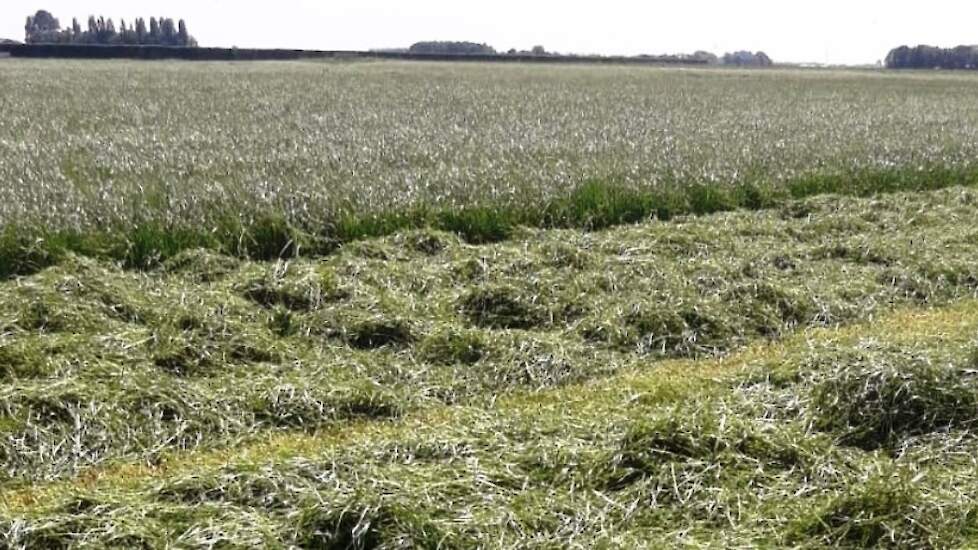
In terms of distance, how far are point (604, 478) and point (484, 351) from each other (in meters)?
2.42

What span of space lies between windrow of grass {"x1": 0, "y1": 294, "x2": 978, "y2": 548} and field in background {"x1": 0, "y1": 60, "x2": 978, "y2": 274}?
4.39m

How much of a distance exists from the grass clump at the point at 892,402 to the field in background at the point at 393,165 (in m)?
5.37

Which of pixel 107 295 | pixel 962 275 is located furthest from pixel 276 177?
pixel 962 275

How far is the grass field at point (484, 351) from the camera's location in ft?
14.1

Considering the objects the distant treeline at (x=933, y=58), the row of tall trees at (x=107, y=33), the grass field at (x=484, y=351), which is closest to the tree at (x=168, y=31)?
the row of tall trees at (x=107, y=33)

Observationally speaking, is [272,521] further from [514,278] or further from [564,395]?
[514,278]

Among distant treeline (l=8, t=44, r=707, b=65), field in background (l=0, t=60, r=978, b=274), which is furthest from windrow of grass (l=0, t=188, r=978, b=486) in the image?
distant treeline (l=8, t=44, r=707, b=65)

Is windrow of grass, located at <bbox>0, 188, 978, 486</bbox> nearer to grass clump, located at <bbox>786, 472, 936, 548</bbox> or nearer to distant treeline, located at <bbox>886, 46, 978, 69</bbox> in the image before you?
grass clump, located at <bbox>786, 472, 936, 548</bbox>

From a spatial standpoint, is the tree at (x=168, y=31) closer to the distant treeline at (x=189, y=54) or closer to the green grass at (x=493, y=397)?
the distant treeline at (x=189, y=54)

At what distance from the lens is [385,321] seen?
719 centimetres

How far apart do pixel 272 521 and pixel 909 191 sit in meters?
→ 11.8

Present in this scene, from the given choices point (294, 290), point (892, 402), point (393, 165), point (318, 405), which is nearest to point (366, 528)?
point (318, 405)

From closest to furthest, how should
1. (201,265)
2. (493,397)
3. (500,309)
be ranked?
(493,397) < (500,309) < (201,265)

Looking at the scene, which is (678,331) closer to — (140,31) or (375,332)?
(375,332)
